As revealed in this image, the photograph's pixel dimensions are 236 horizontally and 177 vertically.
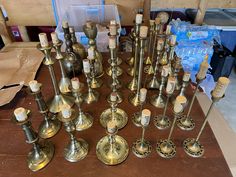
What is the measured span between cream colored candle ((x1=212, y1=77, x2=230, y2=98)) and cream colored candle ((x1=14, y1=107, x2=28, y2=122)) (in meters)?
0.49

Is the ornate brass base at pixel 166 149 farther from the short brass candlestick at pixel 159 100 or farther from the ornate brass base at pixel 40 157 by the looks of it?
the ornate brass base at pixel 40 157

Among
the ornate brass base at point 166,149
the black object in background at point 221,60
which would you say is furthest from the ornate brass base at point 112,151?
the black object in background at point 221,60

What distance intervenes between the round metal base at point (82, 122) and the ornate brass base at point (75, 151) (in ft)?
0.24

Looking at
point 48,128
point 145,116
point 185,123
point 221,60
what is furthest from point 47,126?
point 221,60

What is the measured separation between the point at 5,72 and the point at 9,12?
0.59m

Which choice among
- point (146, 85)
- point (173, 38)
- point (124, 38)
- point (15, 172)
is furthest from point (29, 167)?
point (124, 38)

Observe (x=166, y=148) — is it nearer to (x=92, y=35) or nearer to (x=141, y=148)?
(x=141, y=148)

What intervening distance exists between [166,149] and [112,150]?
0.17 meters

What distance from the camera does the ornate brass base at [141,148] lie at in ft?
1.90

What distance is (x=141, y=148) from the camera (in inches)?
23.2

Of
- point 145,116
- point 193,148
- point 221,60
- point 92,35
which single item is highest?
point 92,35

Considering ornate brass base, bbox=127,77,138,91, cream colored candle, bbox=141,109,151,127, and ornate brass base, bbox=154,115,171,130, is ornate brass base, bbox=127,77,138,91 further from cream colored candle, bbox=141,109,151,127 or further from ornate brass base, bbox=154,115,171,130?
cream colored candle, bbox=141,109,151,127

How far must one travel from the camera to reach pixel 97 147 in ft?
1.97

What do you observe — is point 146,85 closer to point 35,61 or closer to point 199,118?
point 199,118
